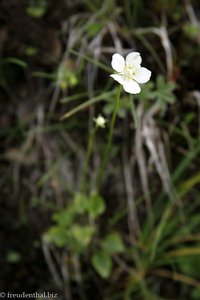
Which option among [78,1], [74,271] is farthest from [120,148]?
[78,1]

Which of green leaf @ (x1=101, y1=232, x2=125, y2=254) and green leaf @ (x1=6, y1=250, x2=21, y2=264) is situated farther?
green leaf @ (x1=6, y1=250, x2=21, y2=264)

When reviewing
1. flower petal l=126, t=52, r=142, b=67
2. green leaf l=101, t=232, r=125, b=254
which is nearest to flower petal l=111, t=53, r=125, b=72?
flower petal l=126, t=52, r=142, b=67

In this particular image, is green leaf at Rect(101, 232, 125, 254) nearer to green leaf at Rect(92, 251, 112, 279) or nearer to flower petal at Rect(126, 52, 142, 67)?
green leaf at Rect(92, 251, 112, 279)

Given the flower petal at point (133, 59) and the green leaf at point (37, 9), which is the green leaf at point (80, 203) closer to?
the flower petal at point (133, 59)

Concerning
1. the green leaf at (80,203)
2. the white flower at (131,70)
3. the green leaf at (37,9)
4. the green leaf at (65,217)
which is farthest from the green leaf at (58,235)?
the green leaf at (37,9)

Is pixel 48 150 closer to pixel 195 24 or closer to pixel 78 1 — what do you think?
pixel 78 1
